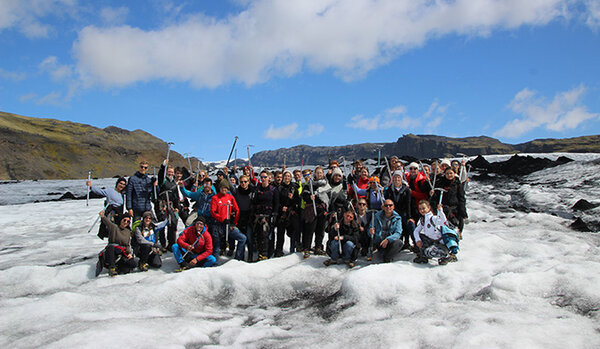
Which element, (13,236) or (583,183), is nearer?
(13,236)

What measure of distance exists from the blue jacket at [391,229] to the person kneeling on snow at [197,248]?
362 cm

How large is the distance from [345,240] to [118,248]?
484 cm

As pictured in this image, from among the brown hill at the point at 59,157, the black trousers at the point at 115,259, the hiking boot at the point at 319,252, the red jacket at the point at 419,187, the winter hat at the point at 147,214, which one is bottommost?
the hiking boot at the point at 319,252

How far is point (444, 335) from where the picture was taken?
4.30m

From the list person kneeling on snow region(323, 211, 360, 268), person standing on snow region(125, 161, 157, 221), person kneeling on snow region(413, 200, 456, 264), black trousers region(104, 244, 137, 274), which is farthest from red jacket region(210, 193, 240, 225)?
person kneeling on snow region(413, 200, 456, 264)

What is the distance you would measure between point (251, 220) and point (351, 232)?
2.46 meters

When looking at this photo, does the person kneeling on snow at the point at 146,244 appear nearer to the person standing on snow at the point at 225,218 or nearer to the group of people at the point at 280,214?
the group of people at the point at 280,214

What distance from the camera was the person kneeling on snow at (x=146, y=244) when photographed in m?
8.11

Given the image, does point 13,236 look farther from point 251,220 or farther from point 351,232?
point 351,232

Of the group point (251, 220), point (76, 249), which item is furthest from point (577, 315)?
point (76, 249)

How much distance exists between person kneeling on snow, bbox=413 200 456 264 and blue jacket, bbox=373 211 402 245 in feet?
1.58

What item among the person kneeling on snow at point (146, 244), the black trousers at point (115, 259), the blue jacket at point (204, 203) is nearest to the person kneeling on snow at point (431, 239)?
the blue jacket at point (204, 203)

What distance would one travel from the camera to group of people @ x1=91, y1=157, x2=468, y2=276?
310 inches

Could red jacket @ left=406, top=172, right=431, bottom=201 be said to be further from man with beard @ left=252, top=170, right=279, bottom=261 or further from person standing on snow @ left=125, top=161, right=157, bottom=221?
person standing on snow @ left=125, top=161, right=157, bottom=221
